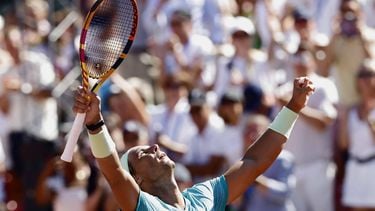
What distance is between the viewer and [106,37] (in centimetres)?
718

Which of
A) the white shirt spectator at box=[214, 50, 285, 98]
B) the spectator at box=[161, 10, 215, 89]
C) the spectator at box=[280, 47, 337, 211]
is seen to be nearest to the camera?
the spectator at box=[280, 47, 337, 211]

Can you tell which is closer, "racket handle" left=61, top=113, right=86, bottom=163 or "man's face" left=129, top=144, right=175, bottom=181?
"racket handle" left=61, top=113, right=86, bottom=163

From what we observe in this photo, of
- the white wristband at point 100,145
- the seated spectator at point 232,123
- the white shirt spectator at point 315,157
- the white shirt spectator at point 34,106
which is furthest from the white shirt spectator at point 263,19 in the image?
the white wristband at point 100,145

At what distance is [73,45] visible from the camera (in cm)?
1388

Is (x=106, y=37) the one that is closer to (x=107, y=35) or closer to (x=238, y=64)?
(x=107, y=35)

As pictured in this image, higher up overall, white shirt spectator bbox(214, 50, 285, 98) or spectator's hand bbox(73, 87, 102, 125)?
spectator's hand bbox(73, 87, 102, 125)

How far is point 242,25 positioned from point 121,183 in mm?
5910

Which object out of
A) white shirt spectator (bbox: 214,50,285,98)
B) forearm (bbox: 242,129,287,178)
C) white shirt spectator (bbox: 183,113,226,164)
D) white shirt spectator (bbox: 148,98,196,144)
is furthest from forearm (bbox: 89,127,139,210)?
white shirt spectator (bbox: 214,50,285,98)

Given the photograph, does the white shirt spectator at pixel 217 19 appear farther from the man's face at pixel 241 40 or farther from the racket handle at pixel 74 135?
the racket handle at pixel 74 135

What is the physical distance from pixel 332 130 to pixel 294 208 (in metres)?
0.76

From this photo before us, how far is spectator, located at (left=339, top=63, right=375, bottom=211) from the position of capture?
1015 cm

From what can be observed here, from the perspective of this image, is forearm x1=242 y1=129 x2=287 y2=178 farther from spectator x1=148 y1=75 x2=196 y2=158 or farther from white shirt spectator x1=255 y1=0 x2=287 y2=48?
Answer: white shirt spectator x1=255 y1=0 x2=287 y2=48

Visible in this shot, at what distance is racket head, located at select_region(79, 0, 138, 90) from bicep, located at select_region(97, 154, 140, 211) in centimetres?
47

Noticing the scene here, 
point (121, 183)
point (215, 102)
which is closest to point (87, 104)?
point (121, 183)
